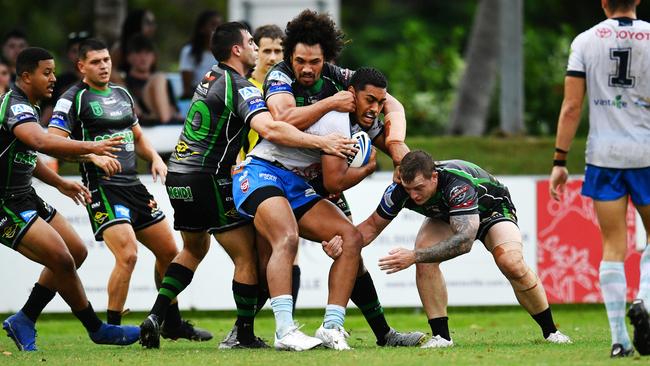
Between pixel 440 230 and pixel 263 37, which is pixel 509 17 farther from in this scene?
pixel 440 230

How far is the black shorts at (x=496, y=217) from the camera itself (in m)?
9.58

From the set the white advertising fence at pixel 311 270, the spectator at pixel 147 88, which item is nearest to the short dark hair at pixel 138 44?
the spectator at pixel 147 88

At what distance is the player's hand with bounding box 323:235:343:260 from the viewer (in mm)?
8883

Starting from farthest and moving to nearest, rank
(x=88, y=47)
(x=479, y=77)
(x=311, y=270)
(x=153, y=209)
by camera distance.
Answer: (x=479, y=77)
(x=311, y=270)
(x=153, y=209)
(x=88, y=47)

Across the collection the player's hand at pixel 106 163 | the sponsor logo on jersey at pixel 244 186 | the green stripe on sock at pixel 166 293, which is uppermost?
the player's hand at pixel 106 163

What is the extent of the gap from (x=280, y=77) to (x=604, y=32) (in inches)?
92.2

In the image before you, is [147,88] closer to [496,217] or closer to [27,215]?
[27,215]

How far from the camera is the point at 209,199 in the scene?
9.59 m

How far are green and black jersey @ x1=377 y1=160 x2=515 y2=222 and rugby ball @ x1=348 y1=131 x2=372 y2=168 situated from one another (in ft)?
1.04

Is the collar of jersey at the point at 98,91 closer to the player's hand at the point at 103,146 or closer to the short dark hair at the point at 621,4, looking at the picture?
the player's hand at the point at 103,146

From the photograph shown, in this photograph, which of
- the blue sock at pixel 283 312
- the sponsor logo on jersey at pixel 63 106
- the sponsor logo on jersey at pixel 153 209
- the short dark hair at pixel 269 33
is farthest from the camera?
the short dark hair at pixel 269 33

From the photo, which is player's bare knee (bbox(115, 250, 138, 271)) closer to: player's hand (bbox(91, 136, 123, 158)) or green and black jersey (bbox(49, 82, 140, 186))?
green and black jersey (bbox(49, 82, 140, 186))

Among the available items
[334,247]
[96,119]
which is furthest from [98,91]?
[334,247]

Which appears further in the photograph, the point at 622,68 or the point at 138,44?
the point at 138,44
